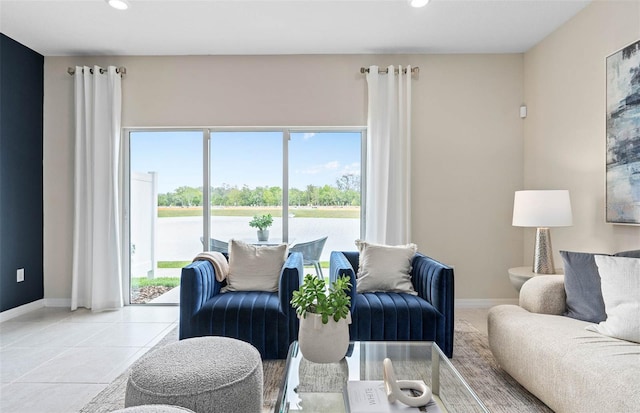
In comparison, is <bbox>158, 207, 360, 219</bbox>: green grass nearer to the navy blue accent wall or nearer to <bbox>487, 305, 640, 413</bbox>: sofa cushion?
the navy blue accent wall

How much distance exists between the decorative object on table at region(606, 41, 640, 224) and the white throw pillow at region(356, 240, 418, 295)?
1.49 m

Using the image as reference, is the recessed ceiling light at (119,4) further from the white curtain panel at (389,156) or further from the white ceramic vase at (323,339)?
the white ceramic vase at (323,339)

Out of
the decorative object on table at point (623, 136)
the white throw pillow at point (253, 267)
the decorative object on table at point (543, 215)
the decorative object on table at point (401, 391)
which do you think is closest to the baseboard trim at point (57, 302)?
the white throw pillow at point (253, 267)

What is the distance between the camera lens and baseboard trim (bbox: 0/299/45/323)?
11.8 ft

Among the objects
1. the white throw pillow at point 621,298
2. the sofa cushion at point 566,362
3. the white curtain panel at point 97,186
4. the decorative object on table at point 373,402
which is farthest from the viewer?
the white curtain panel at point 97,186

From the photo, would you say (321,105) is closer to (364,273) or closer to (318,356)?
(364,273)

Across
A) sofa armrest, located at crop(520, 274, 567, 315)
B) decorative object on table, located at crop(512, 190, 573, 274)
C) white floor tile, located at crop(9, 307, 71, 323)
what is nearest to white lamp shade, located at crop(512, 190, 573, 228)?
decorative object on table, located at crop(512, 190, 573, 274)

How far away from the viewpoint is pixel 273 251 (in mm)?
3244

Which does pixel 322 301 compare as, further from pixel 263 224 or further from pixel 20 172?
pixel 20 172

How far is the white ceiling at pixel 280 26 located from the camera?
3.09 metres

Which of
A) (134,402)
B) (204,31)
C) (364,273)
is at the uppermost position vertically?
(204,31)

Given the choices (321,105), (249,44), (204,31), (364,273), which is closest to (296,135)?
(321,105)

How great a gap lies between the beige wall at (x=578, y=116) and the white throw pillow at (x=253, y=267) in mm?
2510

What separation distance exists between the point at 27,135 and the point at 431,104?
166 inches
